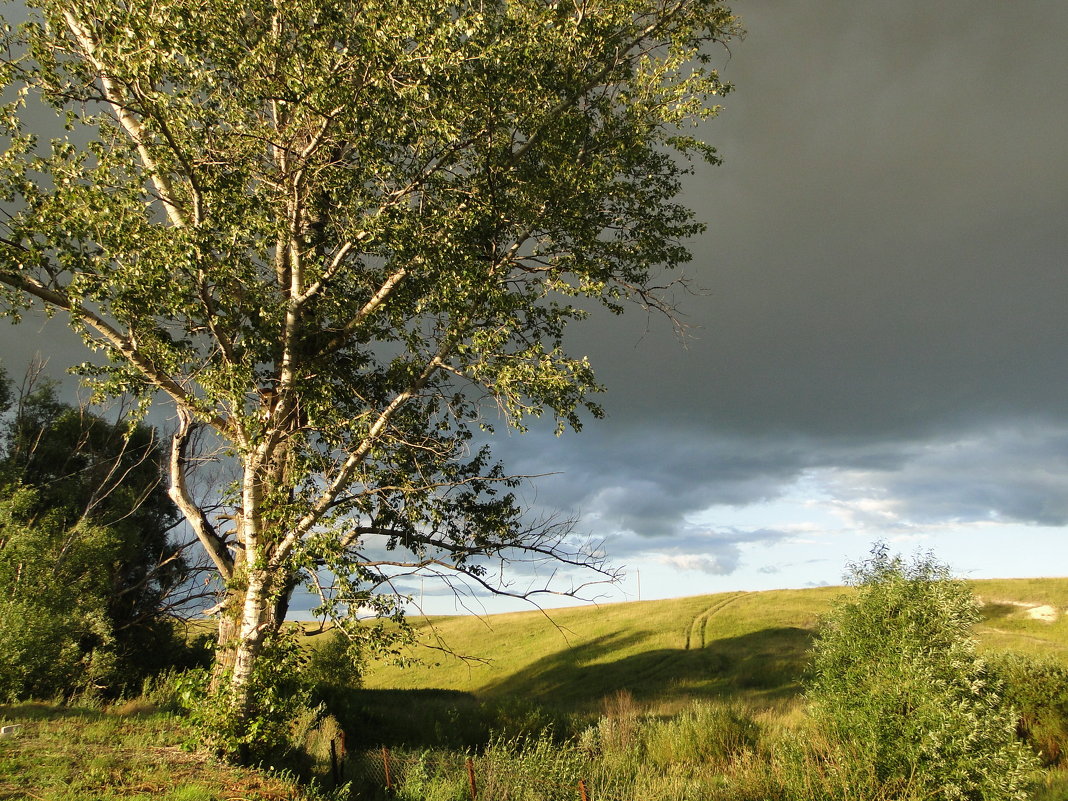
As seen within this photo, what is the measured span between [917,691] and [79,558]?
30.8 meters

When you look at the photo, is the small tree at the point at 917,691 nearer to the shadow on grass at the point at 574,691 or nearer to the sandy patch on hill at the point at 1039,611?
the shadow on grass at the point at 574,691

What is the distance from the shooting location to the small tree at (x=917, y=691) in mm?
15805

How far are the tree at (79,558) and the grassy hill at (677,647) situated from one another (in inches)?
586

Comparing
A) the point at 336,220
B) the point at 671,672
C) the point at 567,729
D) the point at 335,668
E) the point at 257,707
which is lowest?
the point at 671,672

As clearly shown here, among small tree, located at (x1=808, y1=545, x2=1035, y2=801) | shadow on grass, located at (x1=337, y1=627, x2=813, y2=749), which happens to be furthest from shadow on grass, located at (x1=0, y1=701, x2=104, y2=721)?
small tree, located at (x1=808, y1=545, x2=1035, y2=801)

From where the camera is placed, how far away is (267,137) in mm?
12453

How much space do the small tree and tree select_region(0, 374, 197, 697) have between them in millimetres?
20127

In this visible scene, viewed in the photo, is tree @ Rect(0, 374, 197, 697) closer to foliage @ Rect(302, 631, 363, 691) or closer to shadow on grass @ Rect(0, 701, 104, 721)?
shadow on grass @ Rect(0, 701, 104, 721)

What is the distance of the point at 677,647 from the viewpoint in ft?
186

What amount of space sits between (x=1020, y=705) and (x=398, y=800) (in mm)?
26027

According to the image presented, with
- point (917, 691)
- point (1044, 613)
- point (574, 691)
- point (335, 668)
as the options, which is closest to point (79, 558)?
point (335, 668)

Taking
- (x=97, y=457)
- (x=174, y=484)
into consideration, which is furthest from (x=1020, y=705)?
(x=97, y=457)

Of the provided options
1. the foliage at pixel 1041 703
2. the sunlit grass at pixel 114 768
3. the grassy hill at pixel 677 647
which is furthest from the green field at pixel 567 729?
the foliage at pixel 1041 703

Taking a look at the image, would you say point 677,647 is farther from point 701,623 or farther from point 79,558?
point 79,558
